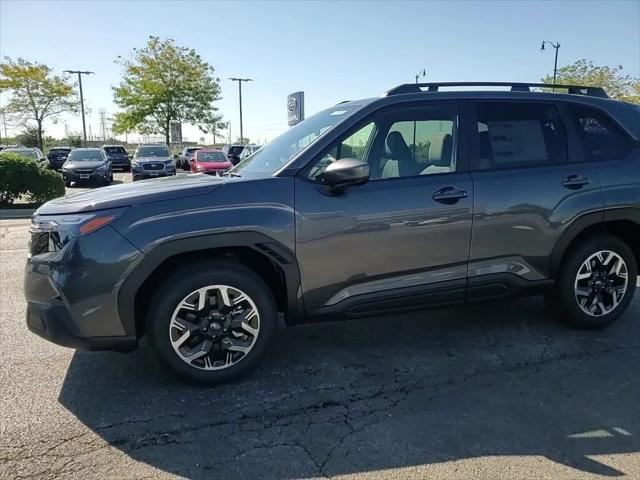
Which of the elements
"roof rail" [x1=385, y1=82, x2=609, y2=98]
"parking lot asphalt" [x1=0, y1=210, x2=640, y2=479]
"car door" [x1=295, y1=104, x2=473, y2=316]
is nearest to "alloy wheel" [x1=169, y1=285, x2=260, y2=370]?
"parking lot asphalt" [x1=0, y1=210, x2=640, y2=479]

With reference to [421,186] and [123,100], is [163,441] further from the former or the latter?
[123,100]

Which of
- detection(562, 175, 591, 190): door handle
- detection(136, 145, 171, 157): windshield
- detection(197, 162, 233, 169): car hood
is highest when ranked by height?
detection(562, 175, 591, 190): door handle

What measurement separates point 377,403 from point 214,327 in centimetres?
113

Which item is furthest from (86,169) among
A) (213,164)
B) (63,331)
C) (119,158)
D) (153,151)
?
(63,331)

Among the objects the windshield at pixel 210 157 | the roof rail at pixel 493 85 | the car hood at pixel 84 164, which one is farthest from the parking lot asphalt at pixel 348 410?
the windshield at pixel 210 157

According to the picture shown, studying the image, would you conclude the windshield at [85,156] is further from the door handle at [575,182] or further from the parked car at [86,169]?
the door handle at [575,182]

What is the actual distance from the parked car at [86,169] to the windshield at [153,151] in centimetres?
145

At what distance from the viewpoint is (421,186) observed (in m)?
3.43

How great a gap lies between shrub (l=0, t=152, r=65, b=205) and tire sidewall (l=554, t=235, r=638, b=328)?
1198cm

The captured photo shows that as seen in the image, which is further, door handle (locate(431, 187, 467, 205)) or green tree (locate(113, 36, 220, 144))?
green tree (locate(113, 36, 220, 144))

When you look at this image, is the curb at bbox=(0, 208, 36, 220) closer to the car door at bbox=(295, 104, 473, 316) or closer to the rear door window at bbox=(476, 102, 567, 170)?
the car door at bbox=(295, 104, 473, 316)

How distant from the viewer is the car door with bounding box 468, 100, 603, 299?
3611 millimetres

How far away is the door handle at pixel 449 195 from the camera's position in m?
3.44

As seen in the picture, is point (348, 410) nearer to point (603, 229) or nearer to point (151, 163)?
point (603, 229)
